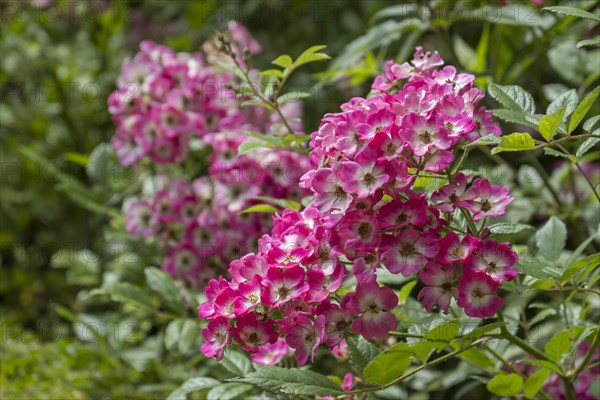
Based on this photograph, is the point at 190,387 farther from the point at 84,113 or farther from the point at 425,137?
the point at 84,113

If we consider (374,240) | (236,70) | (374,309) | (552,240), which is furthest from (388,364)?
(236,70)

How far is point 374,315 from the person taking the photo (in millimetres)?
1121

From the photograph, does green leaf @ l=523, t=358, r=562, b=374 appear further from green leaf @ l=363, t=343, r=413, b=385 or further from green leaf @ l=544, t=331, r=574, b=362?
green leaf @ l=363, t=343, r=413, b=385

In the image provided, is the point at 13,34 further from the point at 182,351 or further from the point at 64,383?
the point at 182,351

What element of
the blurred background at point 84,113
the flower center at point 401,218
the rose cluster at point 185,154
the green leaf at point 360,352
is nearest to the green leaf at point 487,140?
the flower center at point 401,218

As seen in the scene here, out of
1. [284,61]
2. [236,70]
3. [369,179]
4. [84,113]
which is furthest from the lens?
[84,113]

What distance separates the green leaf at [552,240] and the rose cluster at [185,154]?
1.89 feet

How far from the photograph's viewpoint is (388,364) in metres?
1.12

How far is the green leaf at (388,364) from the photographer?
110cm

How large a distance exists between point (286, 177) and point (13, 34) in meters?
1.78

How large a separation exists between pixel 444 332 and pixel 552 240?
445mm

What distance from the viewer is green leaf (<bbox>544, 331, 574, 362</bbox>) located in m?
1.18

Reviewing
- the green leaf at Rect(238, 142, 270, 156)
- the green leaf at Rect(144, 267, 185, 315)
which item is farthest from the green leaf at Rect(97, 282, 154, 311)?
the green leaf at Rect(238, 142, 270, 156)

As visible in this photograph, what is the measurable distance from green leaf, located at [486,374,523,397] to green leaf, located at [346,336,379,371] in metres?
0.19
